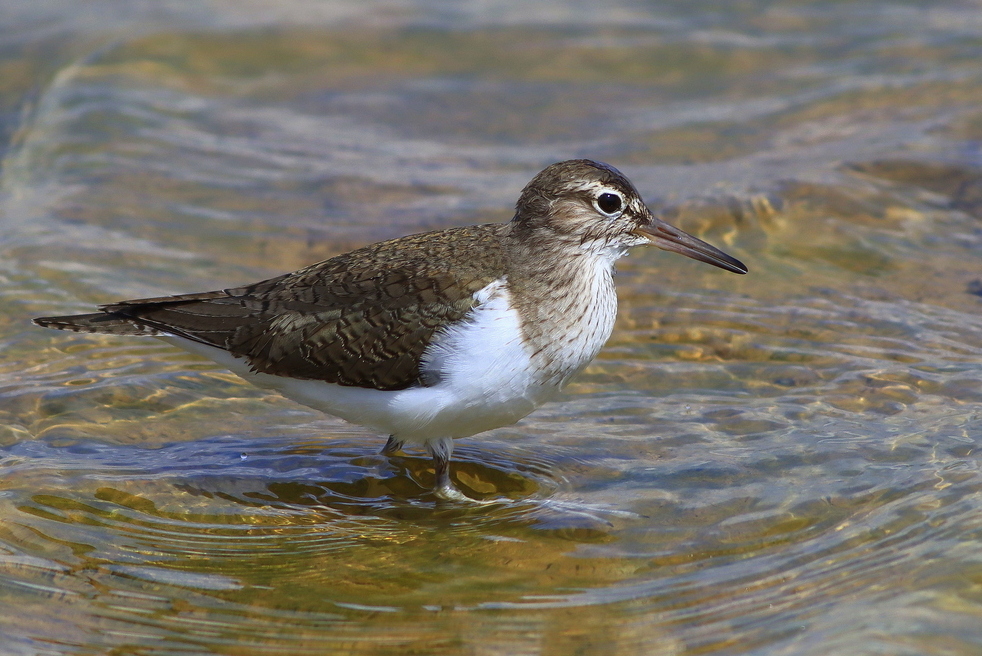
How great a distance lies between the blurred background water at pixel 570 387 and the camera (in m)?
6.05

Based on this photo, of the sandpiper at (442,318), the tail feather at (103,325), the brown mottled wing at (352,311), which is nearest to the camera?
the sandpiper at (442,318)

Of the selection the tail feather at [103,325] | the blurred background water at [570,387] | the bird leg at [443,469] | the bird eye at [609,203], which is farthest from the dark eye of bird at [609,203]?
the tail feather at [103,325]

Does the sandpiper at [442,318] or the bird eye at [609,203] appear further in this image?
the bird eye at [609,203]

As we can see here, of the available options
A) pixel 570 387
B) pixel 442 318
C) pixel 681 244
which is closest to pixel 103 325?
pixel 442 318

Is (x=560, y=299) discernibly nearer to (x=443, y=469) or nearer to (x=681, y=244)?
(x=681, y=244)

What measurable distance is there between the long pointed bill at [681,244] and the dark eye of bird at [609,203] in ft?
0.86

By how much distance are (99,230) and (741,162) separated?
7.06 m

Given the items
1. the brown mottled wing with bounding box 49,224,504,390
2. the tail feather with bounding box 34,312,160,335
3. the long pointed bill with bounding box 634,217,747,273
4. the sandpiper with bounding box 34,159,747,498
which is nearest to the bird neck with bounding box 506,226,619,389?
the sandpiper with bounding box 34,159,747,498

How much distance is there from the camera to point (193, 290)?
10.3 meters

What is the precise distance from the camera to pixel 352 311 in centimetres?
737

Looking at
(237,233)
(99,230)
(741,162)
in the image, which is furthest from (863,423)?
(99,230)

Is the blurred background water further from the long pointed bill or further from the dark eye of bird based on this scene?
the dark eye of bird

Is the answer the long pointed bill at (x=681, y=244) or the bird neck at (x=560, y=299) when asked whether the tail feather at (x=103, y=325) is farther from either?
the long pointed bill at (x=681, y=244)

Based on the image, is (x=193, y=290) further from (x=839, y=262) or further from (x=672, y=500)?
(x=839, y=262)
